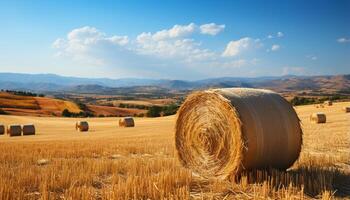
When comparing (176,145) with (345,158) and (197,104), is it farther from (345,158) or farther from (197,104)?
(345,158)

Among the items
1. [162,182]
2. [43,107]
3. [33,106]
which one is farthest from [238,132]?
[43,107]

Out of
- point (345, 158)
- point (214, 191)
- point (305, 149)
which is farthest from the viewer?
point (305, 149)

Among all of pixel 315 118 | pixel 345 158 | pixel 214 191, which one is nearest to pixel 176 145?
pixel 214 191

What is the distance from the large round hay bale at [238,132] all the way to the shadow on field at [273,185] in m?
0.32

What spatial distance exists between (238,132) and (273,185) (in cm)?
116

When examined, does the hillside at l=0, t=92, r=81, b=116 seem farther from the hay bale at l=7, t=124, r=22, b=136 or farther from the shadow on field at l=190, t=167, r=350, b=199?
the shadow on field at l=190, t=167, r=350, b=199

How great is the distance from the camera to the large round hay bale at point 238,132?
822cm

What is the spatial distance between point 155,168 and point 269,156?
94.3 inches

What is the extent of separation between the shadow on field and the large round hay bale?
12.6 inches

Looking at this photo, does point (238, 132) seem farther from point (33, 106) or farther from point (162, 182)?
point (33, 106)

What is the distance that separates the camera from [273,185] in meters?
7.64

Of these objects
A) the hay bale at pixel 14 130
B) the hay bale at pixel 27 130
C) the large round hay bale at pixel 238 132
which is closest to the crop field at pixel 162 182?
the large round hay bale at pixel 238 132

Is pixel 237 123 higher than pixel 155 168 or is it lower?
higher

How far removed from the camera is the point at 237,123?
27.1 ft
